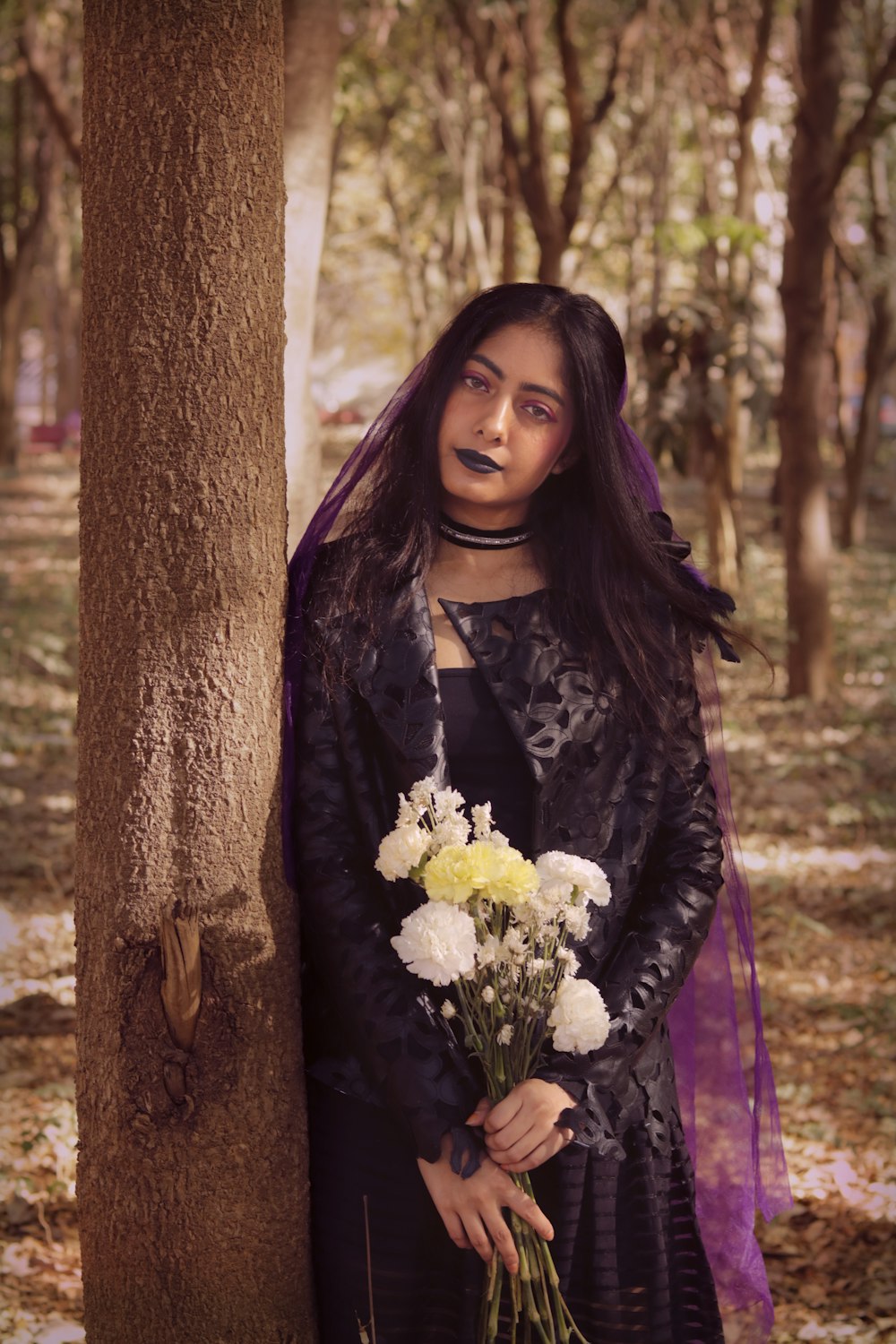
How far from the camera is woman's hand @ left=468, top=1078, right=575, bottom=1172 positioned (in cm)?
231

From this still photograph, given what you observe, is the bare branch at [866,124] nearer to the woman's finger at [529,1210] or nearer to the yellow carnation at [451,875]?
the yellow carnation at [451,875]

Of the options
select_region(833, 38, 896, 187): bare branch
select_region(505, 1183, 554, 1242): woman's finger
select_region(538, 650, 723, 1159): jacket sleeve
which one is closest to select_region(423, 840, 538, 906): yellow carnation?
select_region(538, 650, 723, 1159): jacket sleeve

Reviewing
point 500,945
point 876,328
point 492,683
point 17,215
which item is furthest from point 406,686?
point 17,215

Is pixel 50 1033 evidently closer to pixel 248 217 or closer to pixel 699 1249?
pixel 699 1249

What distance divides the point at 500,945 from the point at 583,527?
3.10ft

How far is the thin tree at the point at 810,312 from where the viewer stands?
959 centimetres

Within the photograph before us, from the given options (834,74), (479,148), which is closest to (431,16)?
(479,148)

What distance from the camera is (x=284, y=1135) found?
2486 millimetres

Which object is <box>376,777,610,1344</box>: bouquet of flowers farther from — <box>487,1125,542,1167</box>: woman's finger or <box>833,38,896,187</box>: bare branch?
<box>833,38,896,187</box>: bare branch

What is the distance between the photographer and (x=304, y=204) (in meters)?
4.44

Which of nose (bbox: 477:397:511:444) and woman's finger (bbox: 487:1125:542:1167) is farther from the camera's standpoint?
nose (bbox: 477:397:511:444)

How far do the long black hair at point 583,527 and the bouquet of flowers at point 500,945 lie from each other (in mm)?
491

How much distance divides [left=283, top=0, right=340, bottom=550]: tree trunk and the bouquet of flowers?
205 centimetres

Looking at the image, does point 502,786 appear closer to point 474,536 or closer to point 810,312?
point 474,536
